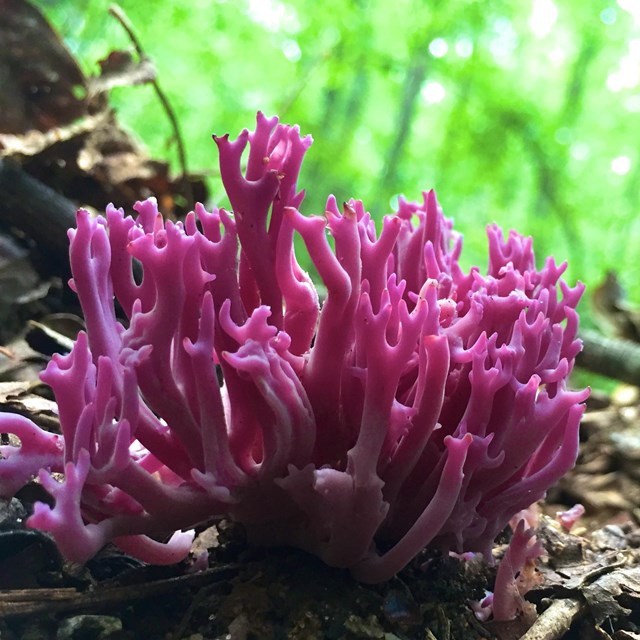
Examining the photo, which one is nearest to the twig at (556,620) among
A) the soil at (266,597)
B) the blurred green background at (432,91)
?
the soil at (266,597)

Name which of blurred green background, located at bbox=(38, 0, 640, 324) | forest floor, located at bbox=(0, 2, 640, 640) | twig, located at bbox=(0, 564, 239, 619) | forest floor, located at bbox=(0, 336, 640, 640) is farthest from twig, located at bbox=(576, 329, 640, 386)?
twig, located at bbox=(0, 564, 239, 619)

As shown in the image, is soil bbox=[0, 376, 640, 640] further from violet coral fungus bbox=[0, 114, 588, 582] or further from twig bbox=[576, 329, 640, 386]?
twig bbox=[576, 329, 640, 386]

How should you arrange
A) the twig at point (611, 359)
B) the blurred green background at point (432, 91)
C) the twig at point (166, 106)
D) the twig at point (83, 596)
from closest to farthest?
the twig at point (83, 596) → the twig at point (166, 106) → the twig at point (611, 359) → the blurred green background at point (432, 91)

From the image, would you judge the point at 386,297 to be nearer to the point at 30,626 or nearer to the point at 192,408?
the point at 192,408

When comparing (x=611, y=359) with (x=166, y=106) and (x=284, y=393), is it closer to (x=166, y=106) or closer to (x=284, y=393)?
(x=166, y=106)

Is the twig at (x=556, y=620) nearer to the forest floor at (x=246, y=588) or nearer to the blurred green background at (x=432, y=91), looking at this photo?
the forest floor at (x=246, y=588)

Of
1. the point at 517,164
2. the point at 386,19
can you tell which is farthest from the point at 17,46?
the point at 517,164

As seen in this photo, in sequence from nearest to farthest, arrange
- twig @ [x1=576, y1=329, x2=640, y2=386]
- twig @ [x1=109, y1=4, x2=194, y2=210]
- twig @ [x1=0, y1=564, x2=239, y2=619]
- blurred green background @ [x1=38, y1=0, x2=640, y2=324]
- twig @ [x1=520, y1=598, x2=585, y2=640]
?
twig @ [x1=0, y1=564, x2=239, y2=619], twig @ [x1=520, y1=598, x2=585, y2=640], twig @ [x1=109, y1=4, x2=194, y2=210], twig @ [x1=576, y1=329, x2=640, y2=386], blurred green background @ [x1=38, y1=0, x2=640, y2=324]
